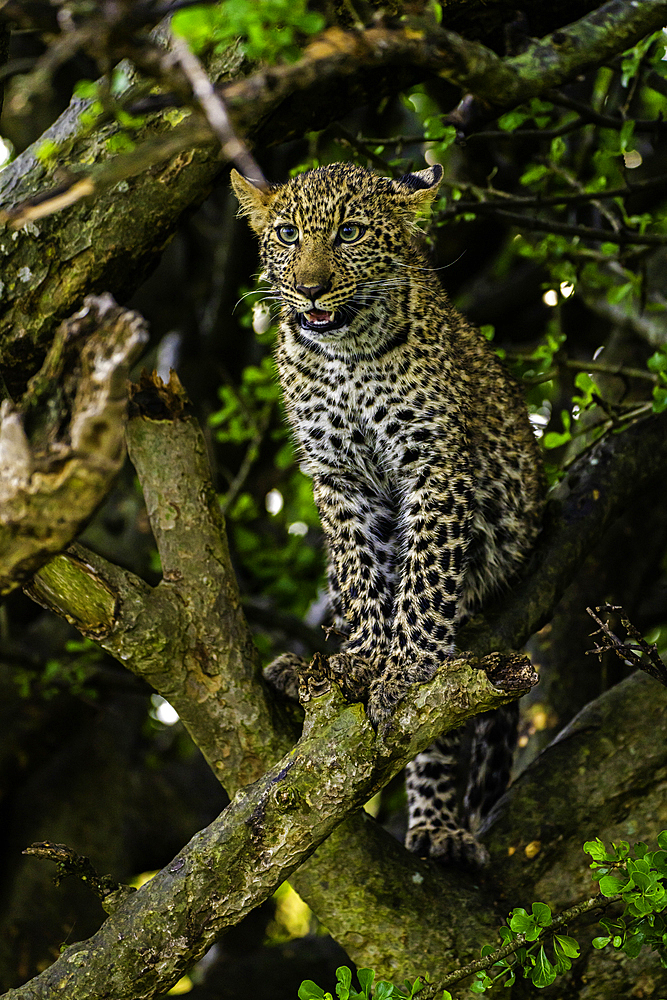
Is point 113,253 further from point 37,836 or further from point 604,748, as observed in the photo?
point 37,836

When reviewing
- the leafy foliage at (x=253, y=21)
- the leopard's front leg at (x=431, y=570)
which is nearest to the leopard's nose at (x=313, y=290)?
the leopard's front leg at (x=431, y=570)

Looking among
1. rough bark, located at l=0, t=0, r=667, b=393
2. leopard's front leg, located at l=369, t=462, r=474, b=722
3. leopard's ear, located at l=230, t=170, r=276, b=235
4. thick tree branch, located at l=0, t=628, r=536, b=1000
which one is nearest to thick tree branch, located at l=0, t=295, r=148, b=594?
thick tree branch, located at l=0, t=628, r=536, b=1000

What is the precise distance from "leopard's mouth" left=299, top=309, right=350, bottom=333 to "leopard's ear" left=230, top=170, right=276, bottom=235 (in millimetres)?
700

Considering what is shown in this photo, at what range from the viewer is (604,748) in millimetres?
4613

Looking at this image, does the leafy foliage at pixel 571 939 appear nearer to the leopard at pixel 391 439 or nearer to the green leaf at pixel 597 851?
the green leaf at pixel 597 851

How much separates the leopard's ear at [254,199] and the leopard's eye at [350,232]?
46 cm

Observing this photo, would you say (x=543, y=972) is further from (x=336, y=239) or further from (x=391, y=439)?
(x=336, y=239)

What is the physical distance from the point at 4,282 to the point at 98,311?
2.18 meters

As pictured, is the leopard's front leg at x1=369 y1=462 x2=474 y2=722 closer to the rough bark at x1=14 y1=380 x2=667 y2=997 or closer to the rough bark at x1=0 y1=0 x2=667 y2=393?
the rough bark at x1=14 y1=380 x2=667 y2=997

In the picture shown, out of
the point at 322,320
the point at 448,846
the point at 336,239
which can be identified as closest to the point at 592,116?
the point at 336,239

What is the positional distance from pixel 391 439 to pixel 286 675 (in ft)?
3.86

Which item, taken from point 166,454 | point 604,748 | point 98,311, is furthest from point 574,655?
point 98,311

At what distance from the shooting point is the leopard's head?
4.34 m

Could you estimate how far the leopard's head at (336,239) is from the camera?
14.2ft
